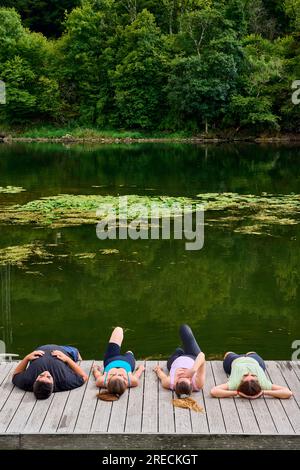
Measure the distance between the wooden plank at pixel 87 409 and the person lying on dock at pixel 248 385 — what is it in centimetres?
90

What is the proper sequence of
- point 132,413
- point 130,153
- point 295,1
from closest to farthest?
point 132,413, point 130,153, point 295,1

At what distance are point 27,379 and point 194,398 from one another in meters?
1.29

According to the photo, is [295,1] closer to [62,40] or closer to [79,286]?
[62,40]

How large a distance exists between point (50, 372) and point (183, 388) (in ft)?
3.37

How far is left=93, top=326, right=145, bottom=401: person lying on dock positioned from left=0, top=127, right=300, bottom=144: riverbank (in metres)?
33.2

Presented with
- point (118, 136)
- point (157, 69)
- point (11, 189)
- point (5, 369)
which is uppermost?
point (157, 69)

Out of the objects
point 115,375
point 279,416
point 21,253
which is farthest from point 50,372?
point 21,253

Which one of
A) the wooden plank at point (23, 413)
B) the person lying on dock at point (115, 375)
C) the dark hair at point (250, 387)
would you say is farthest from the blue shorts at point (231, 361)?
the wooden plank at point (23, 413)

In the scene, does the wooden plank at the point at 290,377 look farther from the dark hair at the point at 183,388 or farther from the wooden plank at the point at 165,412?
A: the wooden plank at the point at 165,412

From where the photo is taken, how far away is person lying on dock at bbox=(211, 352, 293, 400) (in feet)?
14.9

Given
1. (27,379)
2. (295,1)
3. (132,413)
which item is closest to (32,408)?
(27,379)

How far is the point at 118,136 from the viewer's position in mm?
39188

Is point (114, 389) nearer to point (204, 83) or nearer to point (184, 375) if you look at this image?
point (184, 375)

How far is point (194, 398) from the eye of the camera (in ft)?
15.0
